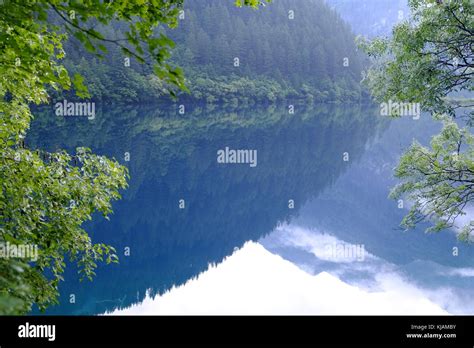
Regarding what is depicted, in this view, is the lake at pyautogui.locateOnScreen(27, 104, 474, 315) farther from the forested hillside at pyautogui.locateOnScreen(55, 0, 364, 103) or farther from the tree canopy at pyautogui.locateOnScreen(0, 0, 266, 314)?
the forested hillside at pyautogui.locateOnScreen(55, 0, 364, 103)

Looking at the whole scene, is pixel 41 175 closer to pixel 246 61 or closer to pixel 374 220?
pixel 374 220

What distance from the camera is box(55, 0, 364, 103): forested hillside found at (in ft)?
279

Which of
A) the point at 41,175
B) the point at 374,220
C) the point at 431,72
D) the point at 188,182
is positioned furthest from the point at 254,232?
the point at 41,175

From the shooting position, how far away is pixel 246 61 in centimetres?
11562

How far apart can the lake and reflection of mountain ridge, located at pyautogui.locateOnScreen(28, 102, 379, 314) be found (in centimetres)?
13

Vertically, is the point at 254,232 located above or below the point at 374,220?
below

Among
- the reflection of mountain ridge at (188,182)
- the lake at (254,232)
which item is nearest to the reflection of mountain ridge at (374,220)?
the lake at (254,232)

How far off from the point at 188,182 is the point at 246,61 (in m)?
80.4

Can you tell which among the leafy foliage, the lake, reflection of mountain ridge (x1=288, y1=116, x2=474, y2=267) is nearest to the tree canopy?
the leafy foliage

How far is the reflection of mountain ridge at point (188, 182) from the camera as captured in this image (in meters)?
23.3

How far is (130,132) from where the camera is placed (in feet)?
189

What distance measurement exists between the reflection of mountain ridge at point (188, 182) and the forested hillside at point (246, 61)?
9.33 meters

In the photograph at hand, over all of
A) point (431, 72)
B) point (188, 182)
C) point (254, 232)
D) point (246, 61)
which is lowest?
point (254, 232)
